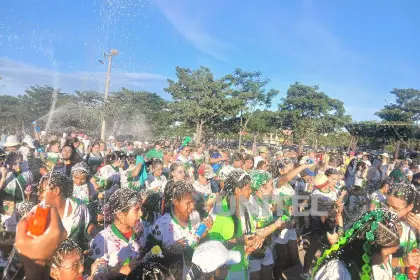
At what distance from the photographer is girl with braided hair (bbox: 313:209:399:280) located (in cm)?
217

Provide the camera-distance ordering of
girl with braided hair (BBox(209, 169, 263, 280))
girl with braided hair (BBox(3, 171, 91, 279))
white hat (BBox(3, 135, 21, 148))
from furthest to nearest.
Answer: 1. white hat (BBox(3, 135, 21, 148))
2. girl with braided hair (BBox(3, 171, 91, 279))
3. girl with braided hair (BBox(209, 169, 263, 280))

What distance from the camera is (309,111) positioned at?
46656 mm

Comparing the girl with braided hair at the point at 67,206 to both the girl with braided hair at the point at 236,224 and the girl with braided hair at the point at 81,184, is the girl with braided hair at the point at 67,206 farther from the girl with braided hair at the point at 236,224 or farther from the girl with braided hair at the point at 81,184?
the girl with braided hair at the point at 236,224

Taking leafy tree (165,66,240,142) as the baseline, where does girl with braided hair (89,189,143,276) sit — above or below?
below

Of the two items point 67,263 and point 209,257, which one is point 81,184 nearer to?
point 67,263

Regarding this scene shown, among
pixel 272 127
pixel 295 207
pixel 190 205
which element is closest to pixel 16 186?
pixel 190 205

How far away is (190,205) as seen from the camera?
3143 mm

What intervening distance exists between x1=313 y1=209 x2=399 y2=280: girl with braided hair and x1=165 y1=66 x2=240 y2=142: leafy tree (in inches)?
940

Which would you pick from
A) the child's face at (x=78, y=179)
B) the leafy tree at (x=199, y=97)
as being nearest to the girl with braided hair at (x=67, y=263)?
the child's face at (x=78, y=179)

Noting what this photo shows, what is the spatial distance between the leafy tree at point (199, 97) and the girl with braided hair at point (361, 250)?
23878 millimetres

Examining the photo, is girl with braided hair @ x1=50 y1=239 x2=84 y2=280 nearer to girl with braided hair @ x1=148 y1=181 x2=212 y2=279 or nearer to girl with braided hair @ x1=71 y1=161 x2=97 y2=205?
girl with braided hair @ x1=148 y1=181 x2=212 y2=279

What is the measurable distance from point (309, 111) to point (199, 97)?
25176mm

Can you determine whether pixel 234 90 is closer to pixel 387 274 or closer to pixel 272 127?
pixel 272 127

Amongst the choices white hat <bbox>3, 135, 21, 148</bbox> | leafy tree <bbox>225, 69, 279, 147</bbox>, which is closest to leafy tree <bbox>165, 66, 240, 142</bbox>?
leafy tree <bbox>225, 69, 279, 147</bbox>
